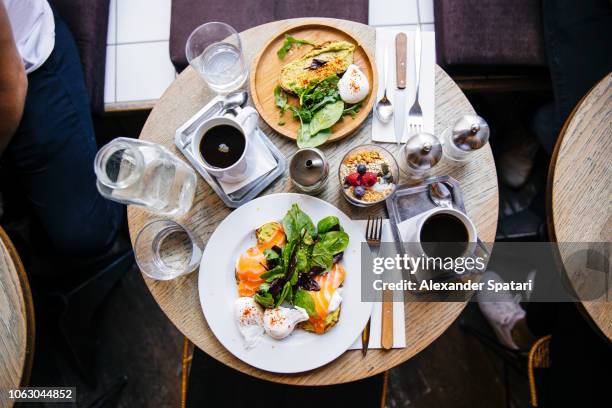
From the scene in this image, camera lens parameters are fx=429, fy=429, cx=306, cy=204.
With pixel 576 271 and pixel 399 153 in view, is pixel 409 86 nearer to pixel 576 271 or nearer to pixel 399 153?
pixel 399 153

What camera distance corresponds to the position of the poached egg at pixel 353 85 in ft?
4.33

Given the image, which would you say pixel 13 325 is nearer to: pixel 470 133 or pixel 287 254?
pixel 287 254

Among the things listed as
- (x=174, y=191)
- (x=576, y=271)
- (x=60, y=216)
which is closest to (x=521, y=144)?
(x=576, y=271)

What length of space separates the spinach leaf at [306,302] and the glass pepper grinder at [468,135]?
2.04 feet

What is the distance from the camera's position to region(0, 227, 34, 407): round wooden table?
1285 millimetres

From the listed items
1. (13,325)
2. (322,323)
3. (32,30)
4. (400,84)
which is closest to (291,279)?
(322,323)

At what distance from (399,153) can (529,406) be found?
1.16 meters

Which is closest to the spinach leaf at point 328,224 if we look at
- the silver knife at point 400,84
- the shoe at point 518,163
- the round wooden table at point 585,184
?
the silver knife at point 400,84

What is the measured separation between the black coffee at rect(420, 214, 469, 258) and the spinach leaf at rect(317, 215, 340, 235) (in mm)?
242

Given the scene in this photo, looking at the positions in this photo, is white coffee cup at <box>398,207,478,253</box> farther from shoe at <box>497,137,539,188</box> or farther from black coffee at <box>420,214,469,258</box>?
shoe at <box>497,137,539,188</box>

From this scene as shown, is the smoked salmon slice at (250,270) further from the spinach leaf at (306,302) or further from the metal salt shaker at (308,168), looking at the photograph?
the metal salt shaker at (308,168)

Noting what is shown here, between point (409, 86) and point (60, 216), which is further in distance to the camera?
point (60, 216)

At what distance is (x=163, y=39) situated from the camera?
7.14 feet

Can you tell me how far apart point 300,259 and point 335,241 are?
0.11 meters
